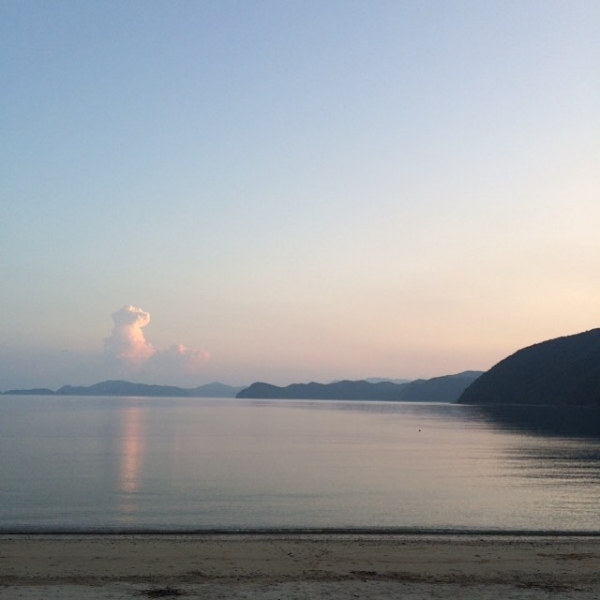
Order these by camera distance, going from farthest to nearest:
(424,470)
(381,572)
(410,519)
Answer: (424,470), (410,519), (381,572)

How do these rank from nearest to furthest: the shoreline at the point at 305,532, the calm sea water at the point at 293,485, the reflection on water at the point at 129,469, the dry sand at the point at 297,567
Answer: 1. the dry sand at the point at 297,567
2. the shoreline at the point at 305,532
3. the calm sea water at the point at 293,485
4. the reflection on water at the point at 129,469

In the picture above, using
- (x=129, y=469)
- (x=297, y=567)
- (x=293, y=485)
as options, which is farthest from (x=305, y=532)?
(x=129, y=469)

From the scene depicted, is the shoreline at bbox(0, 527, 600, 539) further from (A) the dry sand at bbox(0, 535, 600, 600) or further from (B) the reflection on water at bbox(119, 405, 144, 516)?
(B) the reflection on water at bbox(119, 405, 144, 516)

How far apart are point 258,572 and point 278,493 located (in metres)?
25.3

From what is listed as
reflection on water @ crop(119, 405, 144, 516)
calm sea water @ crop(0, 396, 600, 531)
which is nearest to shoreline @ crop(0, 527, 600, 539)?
calm sea water @ crop(0, 396, 600, 531)

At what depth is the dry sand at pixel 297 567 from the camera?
20.3 meters

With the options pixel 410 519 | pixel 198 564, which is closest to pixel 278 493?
pixel 410 519


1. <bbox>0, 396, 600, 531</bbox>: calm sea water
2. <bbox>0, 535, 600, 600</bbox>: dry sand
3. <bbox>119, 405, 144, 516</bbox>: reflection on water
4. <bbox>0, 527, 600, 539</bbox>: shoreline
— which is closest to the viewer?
<bbox>0, 535, 600, 600</bbox>: dry sand

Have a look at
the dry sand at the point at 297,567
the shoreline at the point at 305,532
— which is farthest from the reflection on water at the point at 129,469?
the dry sand at the point at 297,567

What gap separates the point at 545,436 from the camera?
113 metres

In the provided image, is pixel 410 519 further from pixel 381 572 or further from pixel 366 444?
pixel 366 444

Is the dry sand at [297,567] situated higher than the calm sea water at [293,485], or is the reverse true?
the dry sand at [297,567]

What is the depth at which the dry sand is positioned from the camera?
66.5 feet

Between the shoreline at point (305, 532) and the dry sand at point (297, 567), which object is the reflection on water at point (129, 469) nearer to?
the shoreline at point (305, 532)
